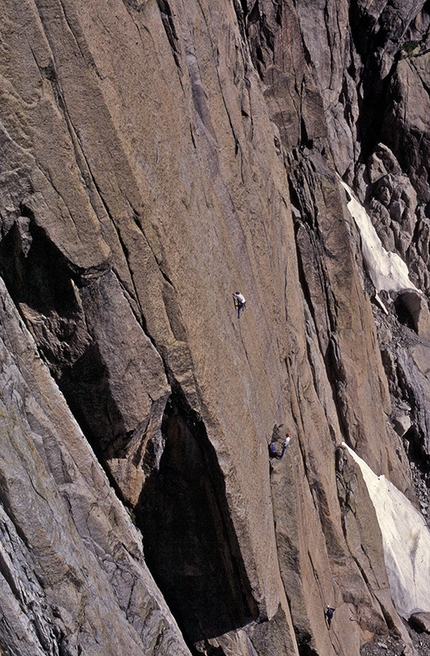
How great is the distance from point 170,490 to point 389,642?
1017cm

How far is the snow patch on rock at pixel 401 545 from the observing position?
57.5ft

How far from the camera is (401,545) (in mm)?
18250

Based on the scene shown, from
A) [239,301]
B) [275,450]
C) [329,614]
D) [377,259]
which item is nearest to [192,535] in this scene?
[275,450]

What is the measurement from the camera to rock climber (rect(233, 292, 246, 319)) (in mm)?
10016

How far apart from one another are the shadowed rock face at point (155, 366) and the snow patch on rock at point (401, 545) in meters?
1.72

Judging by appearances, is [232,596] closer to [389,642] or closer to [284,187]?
[389,642]

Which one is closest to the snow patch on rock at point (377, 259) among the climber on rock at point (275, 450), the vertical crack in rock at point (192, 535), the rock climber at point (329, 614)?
the rock climber at point (329, 614)

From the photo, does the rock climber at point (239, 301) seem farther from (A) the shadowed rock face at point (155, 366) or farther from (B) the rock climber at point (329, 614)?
(B) the rock climber at point (329, 614)

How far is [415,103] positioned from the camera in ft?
88.1

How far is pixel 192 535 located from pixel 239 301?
4.31m

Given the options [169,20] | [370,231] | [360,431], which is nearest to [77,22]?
[169,20]

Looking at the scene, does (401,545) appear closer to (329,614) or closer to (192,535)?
(329,614)

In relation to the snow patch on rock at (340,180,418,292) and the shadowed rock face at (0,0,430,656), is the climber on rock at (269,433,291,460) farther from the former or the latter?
the snow patch on rock at (340,180,418,292)

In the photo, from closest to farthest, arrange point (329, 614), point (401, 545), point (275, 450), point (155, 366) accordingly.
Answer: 1. point (155, 366)
2. point (275, 450)
3. point (329, 614)
4. point (401, 545)
